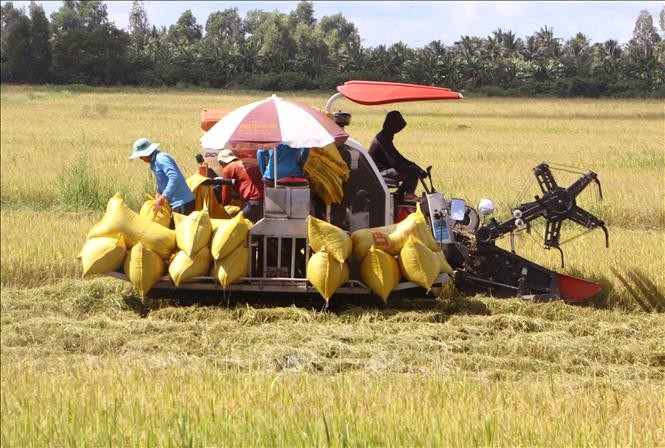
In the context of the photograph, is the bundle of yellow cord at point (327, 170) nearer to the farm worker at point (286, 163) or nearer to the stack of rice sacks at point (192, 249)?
the farm worker at point (286, 163)

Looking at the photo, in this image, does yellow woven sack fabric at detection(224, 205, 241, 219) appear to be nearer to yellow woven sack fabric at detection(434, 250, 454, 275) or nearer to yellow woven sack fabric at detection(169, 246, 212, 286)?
yellow woven sack fabric at detection(169, 246, 212, 286)

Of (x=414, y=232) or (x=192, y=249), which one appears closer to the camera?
(x=192, y=249)

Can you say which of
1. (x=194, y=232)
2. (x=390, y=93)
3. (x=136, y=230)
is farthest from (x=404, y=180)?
(x=136, y=230)

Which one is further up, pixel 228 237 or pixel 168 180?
pixel 168 180

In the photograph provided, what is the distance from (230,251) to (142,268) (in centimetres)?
71

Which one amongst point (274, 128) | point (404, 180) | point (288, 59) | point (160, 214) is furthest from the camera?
point (288, 59)

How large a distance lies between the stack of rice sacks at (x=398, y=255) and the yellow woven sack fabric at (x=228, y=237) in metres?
0.91

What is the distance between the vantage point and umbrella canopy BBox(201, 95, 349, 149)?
29.6 feet

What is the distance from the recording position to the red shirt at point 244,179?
385 inches

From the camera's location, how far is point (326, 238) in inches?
354

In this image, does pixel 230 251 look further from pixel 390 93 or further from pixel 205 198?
pixel 390 93

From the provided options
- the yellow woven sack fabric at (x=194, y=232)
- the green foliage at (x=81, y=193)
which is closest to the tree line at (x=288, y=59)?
the green foliage at (x=81, y=193)

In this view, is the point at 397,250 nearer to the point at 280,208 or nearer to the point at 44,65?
the point at 280,208

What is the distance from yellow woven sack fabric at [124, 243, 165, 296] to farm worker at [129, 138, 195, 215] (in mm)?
633
